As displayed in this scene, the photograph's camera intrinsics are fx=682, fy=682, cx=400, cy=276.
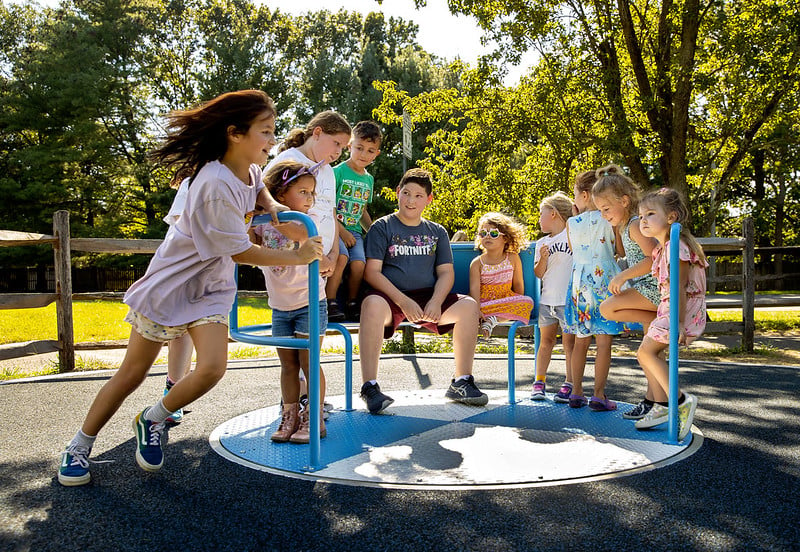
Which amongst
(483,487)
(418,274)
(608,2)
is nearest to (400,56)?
(608,2)

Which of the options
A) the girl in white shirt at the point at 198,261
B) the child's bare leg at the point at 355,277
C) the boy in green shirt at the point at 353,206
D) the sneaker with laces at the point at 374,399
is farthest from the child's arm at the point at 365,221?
the girl in white shirt at the point at 198,261

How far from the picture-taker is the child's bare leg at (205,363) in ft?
8.09

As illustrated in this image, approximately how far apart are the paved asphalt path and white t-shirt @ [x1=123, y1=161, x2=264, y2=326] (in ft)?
2.17

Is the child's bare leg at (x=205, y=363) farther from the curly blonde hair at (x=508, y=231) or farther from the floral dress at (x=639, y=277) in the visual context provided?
the floral dress at (x=639, y=277)

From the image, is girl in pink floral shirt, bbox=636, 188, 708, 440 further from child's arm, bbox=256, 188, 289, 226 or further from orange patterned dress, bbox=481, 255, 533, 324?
child's arm, bbox=256, 188, 289, 226

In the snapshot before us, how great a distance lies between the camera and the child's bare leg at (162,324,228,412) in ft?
8.09

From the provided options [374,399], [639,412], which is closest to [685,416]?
[639,412]

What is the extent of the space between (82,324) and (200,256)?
1183 centimetres

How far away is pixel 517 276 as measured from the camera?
4148mm

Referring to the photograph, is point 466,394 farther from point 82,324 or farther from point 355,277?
point 82,324

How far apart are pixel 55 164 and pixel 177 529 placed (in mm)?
27432

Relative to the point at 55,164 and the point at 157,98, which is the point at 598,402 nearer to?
the point at 55,164

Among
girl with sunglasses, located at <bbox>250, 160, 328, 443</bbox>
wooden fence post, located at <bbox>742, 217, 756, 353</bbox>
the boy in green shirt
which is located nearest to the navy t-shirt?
the boy in green shirt

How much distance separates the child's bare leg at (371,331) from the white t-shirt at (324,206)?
412 mm
